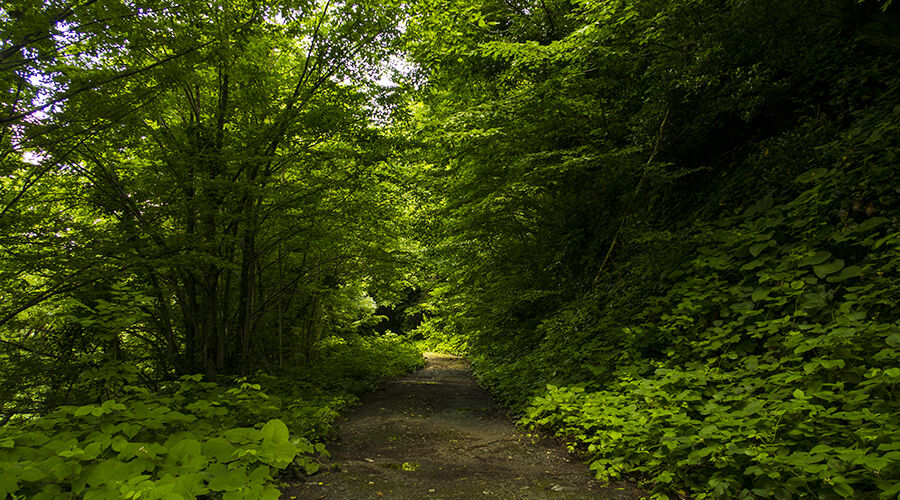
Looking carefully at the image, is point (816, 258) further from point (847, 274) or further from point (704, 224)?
point (704, 224)

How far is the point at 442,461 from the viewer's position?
12.7 ft

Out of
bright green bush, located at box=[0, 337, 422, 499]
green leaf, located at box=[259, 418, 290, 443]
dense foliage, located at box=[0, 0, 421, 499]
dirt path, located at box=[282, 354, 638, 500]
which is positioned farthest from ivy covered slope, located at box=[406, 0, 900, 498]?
bright green bush, located at box=[0, 337, 422, 499]

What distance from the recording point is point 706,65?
16.9 ft

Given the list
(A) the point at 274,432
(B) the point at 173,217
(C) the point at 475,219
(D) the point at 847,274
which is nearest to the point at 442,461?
(A) the point at 274,432

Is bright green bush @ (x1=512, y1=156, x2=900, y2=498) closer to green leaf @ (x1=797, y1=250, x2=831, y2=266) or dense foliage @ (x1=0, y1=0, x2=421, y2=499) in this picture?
green leaf @ (x1=797, y1=250, x2=831, y2=266)

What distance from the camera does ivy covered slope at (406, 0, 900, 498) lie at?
105 inches

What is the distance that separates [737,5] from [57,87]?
22.7ft

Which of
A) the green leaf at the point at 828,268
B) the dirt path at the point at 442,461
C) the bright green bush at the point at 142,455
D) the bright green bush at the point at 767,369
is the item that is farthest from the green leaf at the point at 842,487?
the bright green bush at the point at 142,455

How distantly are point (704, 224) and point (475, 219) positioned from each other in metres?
4.19

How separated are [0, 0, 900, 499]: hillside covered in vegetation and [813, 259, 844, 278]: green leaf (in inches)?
3.9

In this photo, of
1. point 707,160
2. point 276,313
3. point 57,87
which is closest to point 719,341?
point 707,160

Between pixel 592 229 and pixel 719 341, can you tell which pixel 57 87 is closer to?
pixel 719 341

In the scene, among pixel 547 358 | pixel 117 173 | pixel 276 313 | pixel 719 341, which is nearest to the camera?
pixel 719 341

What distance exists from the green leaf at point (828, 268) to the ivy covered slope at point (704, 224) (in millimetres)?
17
